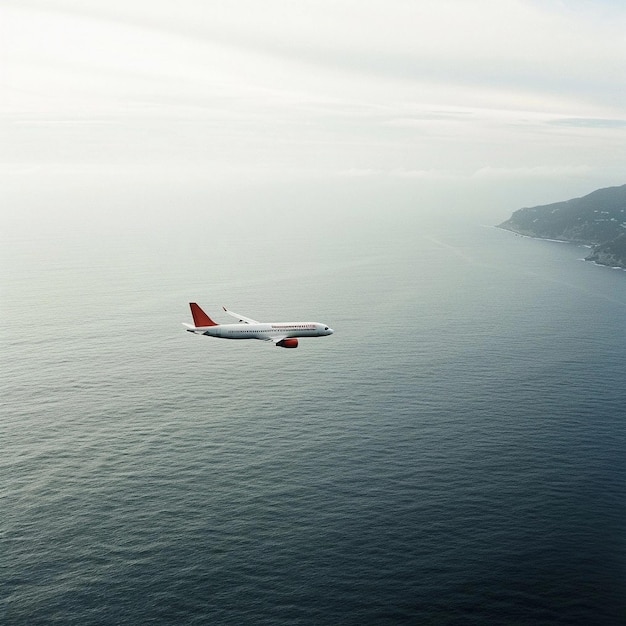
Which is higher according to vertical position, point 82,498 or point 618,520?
point 82,498

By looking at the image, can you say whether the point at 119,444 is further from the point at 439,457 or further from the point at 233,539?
the point at 439,457

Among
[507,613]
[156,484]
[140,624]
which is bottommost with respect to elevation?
[507,613]

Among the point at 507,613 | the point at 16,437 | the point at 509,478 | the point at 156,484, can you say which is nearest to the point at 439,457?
the point at 509,478

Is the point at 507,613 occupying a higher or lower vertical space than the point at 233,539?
lower

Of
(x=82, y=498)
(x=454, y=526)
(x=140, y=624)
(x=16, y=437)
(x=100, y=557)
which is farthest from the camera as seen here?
(x=16, y=437)

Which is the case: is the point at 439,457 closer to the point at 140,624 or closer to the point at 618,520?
the point at 618,520

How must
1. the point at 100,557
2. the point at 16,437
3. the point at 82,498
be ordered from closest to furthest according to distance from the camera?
the point at 100,557, the point at 82,498, the point at 16,437

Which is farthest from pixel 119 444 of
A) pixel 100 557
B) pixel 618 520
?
pixel 618 520

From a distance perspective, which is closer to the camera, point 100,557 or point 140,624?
point 140,624

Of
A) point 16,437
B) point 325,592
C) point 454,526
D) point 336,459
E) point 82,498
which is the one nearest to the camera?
point 325,592
